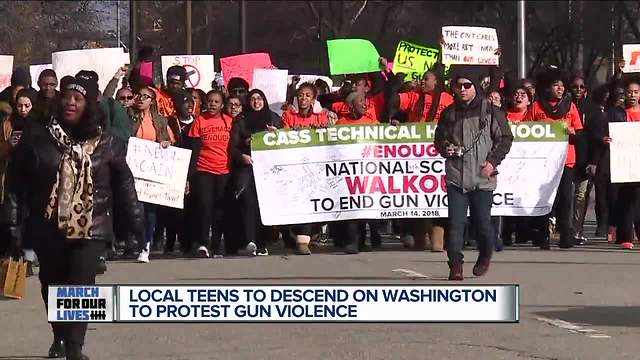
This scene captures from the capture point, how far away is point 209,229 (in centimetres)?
1695

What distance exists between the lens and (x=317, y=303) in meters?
7.07

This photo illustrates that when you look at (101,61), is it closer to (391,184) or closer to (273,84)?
(273,84)

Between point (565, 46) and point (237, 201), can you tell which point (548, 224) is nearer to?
point (237, 201)

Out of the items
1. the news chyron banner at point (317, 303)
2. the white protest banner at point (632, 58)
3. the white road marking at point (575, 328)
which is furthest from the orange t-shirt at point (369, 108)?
the news chyron banner at point (317, 303)

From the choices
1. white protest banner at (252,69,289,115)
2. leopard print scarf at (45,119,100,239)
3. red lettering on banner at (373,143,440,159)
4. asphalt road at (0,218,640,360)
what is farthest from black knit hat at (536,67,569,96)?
leopard print scarf at (45,119,100,239)

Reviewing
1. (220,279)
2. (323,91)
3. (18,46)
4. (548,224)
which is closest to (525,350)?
A: (220,279)

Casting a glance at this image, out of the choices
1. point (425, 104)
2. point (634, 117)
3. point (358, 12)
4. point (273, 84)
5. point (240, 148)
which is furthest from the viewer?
point (358, 12)

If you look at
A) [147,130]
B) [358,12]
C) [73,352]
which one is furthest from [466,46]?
[358,12]

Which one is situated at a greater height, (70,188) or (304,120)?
(304,120)

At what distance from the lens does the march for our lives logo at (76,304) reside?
24.5 ft

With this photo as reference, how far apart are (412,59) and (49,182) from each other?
1179 cm

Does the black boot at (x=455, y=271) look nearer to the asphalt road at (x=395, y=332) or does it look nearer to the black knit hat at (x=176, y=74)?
the asphalt road at (x=395, y=332)

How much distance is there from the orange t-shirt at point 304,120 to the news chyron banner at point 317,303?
9962 mm

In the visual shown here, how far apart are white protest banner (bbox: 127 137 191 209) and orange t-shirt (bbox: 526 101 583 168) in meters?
3.74
